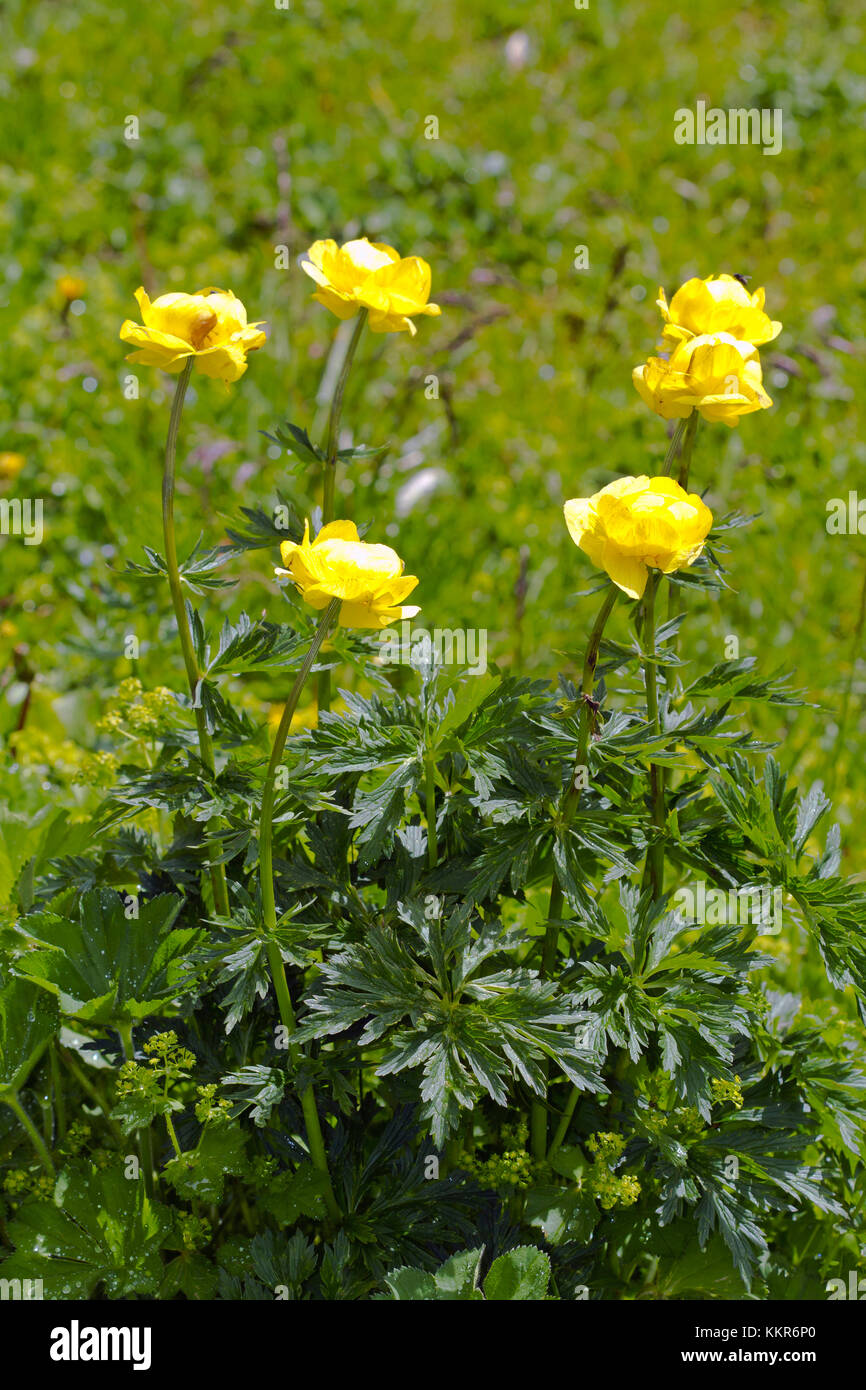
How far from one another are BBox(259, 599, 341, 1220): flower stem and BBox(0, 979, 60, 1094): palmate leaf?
12.8 inches

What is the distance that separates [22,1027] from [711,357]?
119cm

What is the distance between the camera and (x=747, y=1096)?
163 cm

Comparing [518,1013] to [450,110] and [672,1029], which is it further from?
[450,110]

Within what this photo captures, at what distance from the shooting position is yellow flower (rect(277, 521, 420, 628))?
4.20 ft

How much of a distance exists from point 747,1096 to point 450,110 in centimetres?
437

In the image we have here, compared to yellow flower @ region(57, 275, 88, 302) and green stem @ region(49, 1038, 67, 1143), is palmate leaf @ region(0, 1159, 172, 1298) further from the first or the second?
yellow flower @ region(57, 275, 88, 302)

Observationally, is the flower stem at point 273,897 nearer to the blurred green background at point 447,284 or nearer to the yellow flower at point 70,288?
the blurred green background at point 447,284

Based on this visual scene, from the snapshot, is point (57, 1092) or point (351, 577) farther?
point (57, 1092)

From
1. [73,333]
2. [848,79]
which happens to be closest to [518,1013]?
[73,333]

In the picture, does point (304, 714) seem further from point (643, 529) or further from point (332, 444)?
point (643, 529)

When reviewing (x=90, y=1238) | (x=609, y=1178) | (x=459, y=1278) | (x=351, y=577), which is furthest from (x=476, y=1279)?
(x=351, y=577)

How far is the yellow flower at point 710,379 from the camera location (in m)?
1.41

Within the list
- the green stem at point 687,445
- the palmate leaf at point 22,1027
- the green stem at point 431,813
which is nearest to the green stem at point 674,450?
the green stem at point 687,445

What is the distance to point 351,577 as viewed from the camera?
4.20 feet
